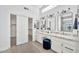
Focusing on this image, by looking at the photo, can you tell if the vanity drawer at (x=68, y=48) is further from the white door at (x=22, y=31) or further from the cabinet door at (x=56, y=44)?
the white door at (x=22, y=31)

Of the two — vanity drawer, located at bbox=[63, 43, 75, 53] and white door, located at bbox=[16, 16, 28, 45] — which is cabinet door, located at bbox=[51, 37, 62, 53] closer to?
vanity drawer, located at bbox=[63, 43, 75, 53]

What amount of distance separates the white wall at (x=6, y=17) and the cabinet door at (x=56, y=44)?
67 cm

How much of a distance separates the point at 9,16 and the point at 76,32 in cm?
157

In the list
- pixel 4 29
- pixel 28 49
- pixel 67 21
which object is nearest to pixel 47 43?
pixel 28 49

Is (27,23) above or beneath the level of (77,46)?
above

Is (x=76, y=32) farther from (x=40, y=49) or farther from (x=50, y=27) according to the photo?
(x=40, y=49)

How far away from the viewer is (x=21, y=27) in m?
2.01

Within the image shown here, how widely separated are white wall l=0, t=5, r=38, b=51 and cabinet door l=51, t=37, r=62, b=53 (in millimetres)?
670

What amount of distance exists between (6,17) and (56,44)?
4.43 ft

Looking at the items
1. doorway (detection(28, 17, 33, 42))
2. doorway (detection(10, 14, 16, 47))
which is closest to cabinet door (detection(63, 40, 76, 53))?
doorway (detection(28, 17, 33, 42))

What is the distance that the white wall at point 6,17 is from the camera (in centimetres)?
187

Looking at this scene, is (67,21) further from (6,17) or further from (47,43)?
(6,17)

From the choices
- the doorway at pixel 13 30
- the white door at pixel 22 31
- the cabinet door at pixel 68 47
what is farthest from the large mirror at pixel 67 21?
the doorway at pixel 13 30
